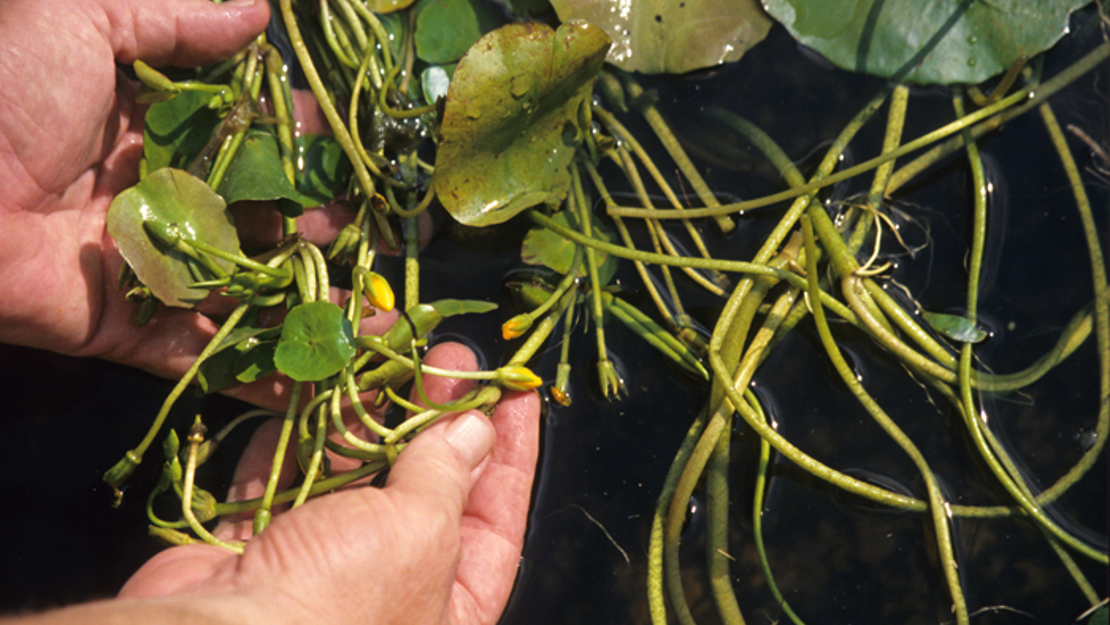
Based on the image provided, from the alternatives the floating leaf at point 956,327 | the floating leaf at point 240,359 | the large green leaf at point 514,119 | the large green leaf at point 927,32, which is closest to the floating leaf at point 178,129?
the floating leaf at point 240,359

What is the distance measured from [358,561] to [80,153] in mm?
826

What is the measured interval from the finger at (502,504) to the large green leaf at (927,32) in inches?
34.3

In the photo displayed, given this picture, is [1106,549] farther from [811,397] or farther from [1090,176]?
[1090,176]

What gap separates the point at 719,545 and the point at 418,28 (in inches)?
43.7

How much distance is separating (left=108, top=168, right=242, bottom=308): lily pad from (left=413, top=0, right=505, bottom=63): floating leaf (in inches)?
18.8

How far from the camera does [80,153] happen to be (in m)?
1.09

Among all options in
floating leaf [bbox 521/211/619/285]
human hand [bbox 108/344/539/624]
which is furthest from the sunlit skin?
floating leaf [bbox 521/211/619/285]

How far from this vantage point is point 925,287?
4.09 ft

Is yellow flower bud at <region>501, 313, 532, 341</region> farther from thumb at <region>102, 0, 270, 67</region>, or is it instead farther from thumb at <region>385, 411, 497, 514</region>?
thumb at <region>102, 0, 270, 67</region>

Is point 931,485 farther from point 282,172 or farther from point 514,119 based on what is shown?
point 282,172

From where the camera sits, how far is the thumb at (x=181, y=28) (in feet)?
3.49

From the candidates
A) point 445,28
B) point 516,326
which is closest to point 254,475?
point 516,326

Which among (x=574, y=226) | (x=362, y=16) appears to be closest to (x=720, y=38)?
(x=574, y=226)

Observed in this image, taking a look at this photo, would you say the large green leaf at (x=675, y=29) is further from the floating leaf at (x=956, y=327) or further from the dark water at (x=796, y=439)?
the floating leaf at (x=956, y=327)
